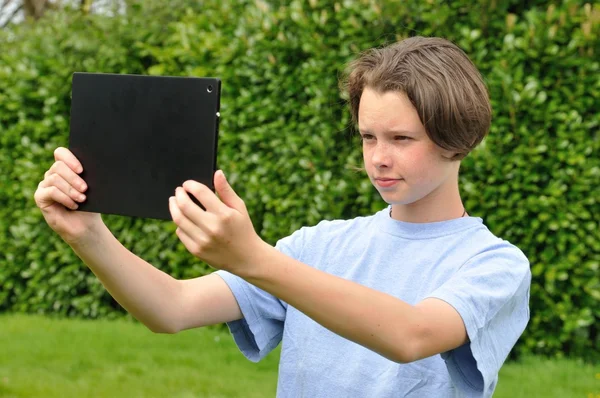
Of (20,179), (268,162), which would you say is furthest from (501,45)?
(20,179)

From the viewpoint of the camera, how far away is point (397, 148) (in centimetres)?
197

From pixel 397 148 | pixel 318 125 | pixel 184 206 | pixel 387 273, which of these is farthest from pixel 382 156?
pixel 318 125

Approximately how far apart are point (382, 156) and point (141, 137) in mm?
550

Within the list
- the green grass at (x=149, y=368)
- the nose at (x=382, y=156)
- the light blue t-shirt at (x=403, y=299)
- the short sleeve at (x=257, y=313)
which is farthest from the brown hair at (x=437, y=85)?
the green grass at (x=149, y=368)

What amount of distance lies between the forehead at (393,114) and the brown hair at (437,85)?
1 cm

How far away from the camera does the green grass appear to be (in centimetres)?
477

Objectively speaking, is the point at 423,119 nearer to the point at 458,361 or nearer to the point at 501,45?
the point at 458,361

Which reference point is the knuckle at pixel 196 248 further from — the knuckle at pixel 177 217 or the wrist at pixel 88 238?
the wrist at pixel 88 238

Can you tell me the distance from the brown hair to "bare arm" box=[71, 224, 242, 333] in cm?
67

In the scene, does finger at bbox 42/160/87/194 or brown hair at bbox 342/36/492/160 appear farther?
brown hair at bbox 342/36/492/160

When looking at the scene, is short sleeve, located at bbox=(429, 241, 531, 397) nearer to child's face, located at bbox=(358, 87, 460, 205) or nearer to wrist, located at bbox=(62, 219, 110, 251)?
child's face, located at bbox=(358, 87, 460, 205)

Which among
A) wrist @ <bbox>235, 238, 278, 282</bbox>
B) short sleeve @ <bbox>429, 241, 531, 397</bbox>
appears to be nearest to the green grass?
short sleeve @ <bbox>429, 241, 531, 397</bbox>

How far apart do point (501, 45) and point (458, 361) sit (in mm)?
3434

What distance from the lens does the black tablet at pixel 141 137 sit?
1.71 meters
